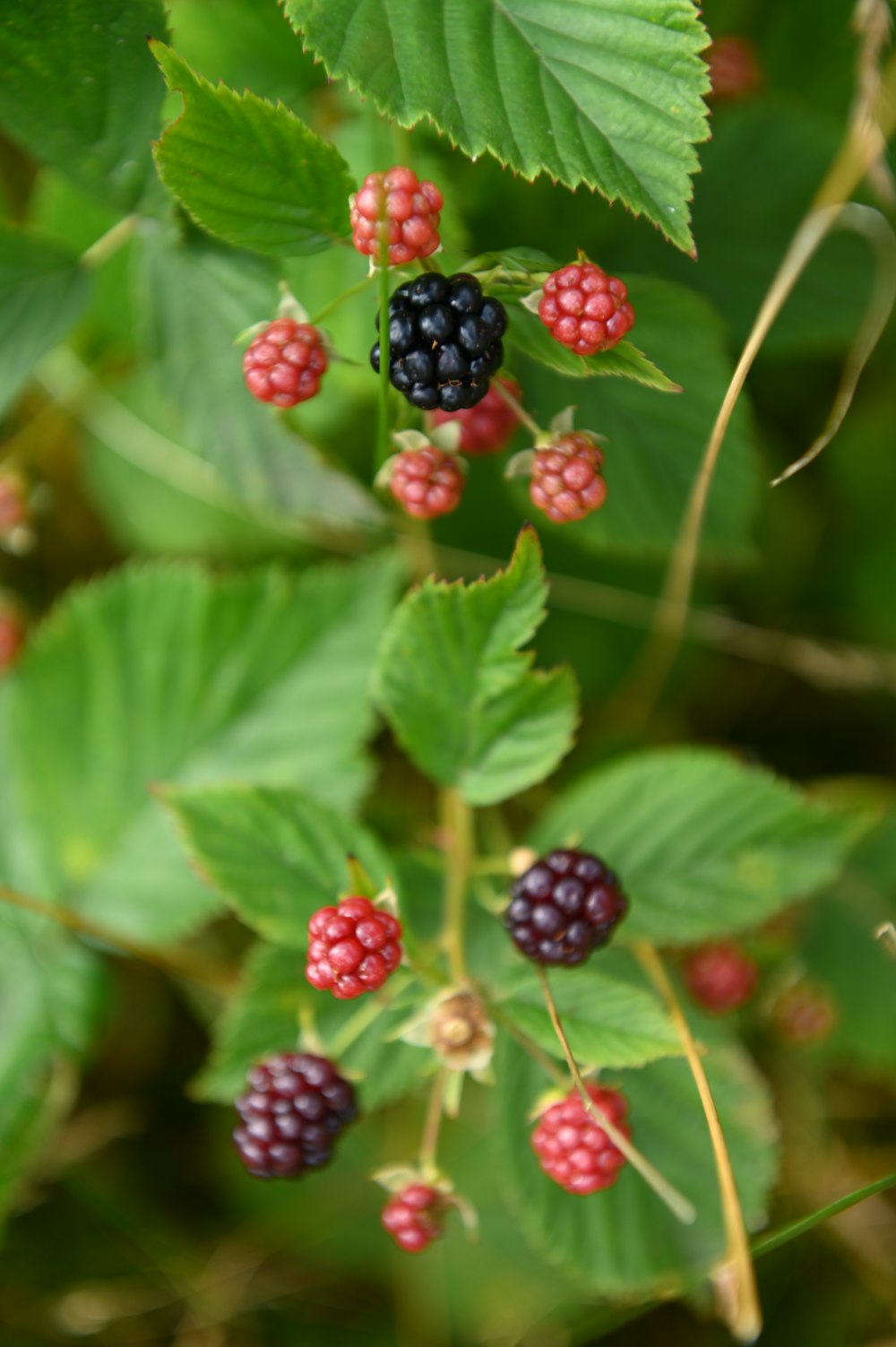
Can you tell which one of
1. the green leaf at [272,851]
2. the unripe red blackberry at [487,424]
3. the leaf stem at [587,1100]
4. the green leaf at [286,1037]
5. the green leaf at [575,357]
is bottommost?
the green leaf at [286,1037]

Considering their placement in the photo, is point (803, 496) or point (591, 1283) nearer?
point (591, 1283)

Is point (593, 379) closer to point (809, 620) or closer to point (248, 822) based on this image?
point (248, 822)

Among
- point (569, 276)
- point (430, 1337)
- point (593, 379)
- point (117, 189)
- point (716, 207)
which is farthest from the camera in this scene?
point (430, 1337)

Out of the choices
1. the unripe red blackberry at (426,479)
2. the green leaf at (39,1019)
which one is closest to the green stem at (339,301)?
the unripe red blackberry at (426,479)

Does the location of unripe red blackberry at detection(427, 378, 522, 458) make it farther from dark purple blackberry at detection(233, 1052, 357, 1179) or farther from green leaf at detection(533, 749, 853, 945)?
dark purple blackberry at detection(233, 1052, 357, 1179)

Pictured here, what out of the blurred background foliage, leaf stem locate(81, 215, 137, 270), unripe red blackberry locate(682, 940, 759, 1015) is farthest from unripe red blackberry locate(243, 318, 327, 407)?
unripe red blackberry locate(682, 940, 759, 1015)

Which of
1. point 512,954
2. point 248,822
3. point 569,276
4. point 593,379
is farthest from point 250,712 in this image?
point 569,276

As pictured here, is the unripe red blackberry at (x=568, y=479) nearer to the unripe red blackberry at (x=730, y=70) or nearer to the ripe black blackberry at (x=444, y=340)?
the ripe black blackberry at (x=444, y=340)
